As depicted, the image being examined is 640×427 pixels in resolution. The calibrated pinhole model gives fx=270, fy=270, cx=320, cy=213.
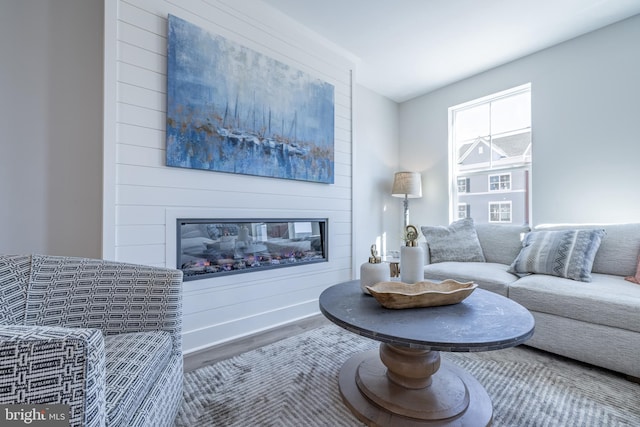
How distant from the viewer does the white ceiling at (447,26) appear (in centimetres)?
220

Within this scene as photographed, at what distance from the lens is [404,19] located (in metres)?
2.36

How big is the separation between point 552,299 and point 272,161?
2.22 meters

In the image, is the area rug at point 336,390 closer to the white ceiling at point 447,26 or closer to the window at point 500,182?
the window at point 500,182

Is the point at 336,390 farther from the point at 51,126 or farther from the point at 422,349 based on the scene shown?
the point at 51,126

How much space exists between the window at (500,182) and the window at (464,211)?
0.34 metres

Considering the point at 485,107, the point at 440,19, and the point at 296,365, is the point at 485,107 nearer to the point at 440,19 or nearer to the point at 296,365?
the point at 440,19

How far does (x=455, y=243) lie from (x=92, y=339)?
9.44 feet

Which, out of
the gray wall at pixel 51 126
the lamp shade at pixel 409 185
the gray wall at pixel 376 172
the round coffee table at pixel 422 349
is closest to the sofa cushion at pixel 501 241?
the lamp shade at pixel 409 185

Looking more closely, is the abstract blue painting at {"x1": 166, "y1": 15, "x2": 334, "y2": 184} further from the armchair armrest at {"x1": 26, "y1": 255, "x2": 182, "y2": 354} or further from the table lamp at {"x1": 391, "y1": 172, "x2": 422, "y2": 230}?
the table lamp at {"x1": 391, "y1": 172, "x2": 422, "y2": 230}

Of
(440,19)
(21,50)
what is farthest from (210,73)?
(440,19)

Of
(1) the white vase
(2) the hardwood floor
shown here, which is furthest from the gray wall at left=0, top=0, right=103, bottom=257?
(1) the white vase

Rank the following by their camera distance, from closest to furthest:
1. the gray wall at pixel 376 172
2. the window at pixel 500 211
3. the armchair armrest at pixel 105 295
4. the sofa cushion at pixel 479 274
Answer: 1. the armchair armrest at pixel 105 295
2. the sofa cushion at pixel 479 274
3. the window at pixel 500 211
4. the gray wall at pixel 376 172

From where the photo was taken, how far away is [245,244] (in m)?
2.19

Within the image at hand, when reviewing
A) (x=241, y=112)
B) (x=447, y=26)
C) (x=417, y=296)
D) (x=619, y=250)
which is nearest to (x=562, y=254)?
(x=619, y=250)
